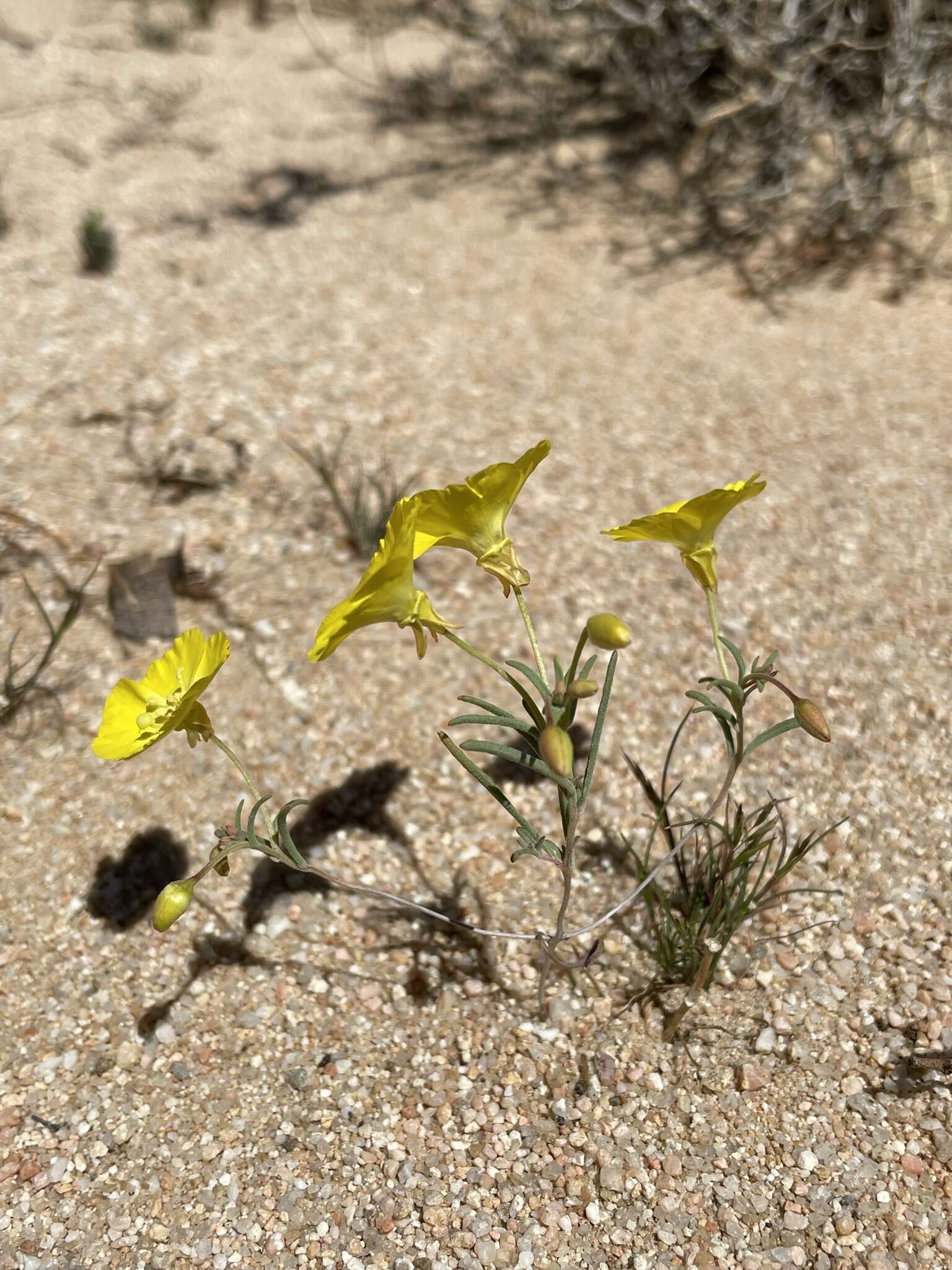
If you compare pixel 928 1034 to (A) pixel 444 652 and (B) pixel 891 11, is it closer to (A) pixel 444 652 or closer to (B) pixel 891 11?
(A) pixel 444 652

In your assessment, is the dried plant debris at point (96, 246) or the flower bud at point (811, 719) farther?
the dried plant debris at point (96, 246)

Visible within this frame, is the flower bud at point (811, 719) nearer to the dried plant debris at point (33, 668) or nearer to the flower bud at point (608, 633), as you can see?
the flower bud at point (608, 633)

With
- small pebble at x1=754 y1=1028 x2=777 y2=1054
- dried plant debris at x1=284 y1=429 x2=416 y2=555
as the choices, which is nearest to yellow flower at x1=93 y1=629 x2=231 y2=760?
dried plant debris at x1=284 y1=429 x2=416 y2=555

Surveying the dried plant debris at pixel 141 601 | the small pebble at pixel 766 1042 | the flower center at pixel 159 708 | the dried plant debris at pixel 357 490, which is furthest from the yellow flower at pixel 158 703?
the small pebble at pixel 766 1042

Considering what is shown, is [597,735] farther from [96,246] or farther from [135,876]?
[96,246]

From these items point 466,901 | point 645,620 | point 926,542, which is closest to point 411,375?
point 645,620

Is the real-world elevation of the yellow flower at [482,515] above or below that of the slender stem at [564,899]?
above

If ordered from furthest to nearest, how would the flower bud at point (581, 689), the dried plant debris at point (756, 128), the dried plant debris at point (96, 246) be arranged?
the dried plant debris at point (756, 128) → the dried plant debris at point (96, 246) → the flower bud at point (581, 689)
